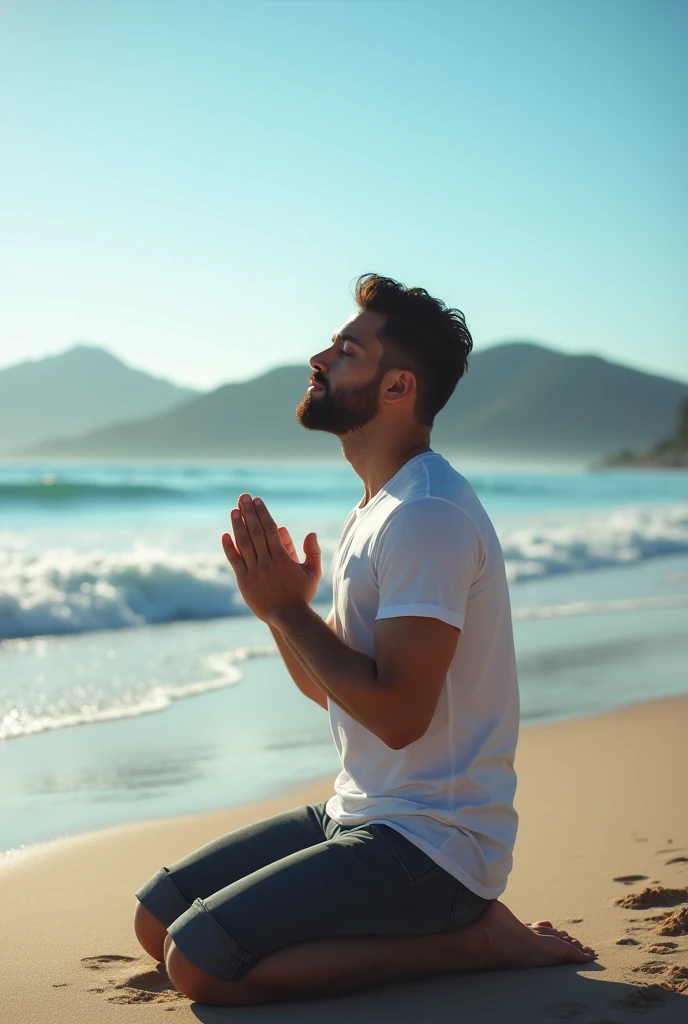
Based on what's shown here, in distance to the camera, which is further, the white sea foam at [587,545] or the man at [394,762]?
the white sea foam at [587,545]

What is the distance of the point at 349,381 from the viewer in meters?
3.28

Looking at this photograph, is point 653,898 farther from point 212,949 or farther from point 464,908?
point 212,949

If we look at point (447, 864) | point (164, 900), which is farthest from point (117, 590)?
point (447, 864)

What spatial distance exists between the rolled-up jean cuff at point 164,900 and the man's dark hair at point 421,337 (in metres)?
1.65

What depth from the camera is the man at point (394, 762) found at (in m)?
2.80

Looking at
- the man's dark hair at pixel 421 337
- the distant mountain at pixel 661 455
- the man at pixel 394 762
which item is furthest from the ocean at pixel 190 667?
the distant mountain at pixel 661 455

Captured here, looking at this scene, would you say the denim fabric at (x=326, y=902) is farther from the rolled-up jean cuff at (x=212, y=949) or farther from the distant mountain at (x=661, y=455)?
the distant mountain at (x=661, y=455)

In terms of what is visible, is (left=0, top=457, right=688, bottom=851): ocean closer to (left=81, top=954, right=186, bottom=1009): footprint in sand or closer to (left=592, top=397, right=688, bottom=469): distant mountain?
(left=81, top=954, right=186, bottom=1009): footprint in sand

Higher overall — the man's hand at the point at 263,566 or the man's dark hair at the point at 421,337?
the man's dark hair at the point at 421,337

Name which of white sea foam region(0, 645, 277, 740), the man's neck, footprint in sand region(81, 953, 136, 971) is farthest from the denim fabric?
white sea foam region(0, 645, 277, 740)

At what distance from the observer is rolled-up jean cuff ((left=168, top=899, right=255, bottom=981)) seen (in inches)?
116

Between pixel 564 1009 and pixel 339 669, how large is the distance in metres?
1.14

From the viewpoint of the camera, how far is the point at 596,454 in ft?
519

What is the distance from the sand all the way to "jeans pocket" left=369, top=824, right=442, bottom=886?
381 millimetres
